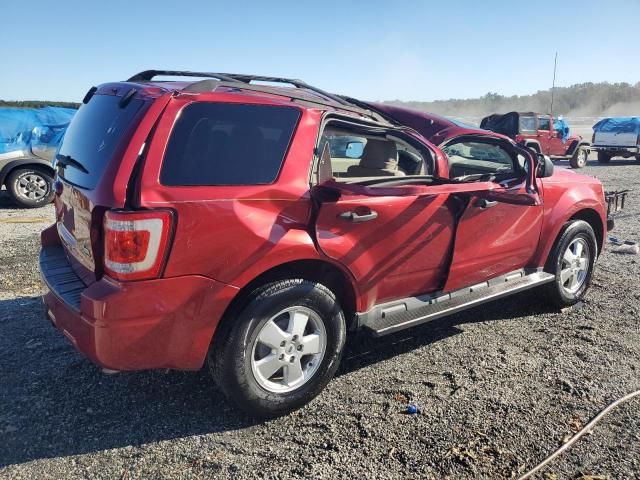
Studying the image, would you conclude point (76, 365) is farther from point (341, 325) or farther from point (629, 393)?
point (629, 393)

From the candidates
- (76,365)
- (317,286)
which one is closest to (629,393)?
(317,286)

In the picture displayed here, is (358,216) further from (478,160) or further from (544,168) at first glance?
(478,160)

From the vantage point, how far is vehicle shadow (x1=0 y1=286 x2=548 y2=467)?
2867mm

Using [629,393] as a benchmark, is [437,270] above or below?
above

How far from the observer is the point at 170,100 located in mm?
2711

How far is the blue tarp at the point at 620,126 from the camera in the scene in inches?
770

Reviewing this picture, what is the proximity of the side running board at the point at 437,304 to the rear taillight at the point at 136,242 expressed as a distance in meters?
1.37

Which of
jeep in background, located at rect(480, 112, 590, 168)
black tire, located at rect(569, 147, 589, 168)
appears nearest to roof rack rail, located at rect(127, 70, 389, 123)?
jeep in background, located at rect(480, 112, 590, 168)

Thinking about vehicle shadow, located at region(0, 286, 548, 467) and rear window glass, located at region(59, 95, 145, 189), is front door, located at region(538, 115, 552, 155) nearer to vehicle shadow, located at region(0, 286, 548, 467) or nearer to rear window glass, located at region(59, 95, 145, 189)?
vehicle shadow, located at region(0, 286, 548, 467)

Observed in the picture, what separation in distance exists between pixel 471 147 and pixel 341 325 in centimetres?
242

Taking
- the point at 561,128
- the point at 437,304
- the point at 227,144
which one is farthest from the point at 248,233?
the point at 561,128

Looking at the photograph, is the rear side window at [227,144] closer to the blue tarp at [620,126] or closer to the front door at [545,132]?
the front door at [545,132]

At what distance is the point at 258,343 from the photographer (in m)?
2.96

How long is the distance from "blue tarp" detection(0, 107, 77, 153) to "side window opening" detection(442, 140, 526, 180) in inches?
309
